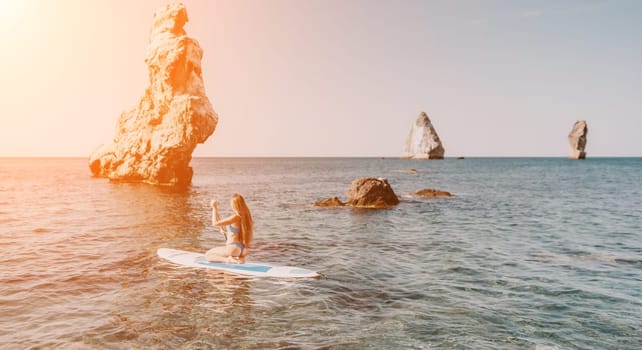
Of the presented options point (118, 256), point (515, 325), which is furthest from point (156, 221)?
point (515, 325)

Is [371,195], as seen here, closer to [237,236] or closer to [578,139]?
[237,236]

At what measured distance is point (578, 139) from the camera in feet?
588

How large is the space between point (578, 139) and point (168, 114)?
18725 centimetres

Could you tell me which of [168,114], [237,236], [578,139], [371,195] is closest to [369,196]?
[371,195]

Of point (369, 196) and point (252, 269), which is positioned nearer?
point (252, 269)

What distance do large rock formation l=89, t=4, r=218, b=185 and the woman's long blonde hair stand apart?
3850cm

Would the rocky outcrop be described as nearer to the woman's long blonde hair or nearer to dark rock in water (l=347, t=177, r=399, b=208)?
dark rock in water (l=347, t=177, r=399, b=208)

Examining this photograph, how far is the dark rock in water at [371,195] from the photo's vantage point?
32.0 meters

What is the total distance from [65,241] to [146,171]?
35.9 m

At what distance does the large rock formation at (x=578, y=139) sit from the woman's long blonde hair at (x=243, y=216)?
7868 inches

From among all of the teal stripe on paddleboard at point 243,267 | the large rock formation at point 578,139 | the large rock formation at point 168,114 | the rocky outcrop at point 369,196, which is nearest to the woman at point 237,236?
the teal stripe on paddleboard at point 243,267

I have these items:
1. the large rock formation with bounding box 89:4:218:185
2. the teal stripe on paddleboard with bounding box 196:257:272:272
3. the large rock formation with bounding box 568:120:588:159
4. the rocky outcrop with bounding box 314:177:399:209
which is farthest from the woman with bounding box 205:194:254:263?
the large rock formation with bounding box 568:120:588:159

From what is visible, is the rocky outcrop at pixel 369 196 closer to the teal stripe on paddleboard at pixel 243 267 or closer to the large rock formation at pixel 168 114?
the teal stripe on paddleboard at pixel 243 267

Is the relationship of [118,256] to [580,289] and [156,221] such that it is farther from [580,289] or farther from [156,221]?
[580,289]
